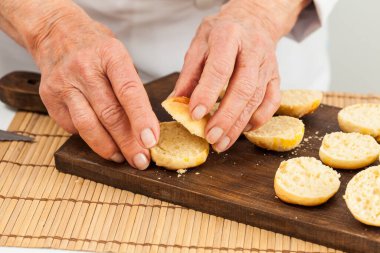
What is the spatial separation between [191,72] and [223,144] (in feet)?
0.67

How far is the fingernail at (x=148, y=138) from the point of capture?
175 cm

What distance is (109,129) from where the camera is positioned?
6.01ft

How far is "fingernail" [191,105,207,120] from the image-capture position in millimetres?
1759

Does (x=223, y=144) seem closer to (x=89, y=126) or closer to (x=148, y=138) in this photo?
(x=148, y=138)

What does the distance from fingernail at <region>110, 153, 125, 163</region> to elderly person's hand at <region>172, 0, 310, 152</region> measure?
21 cm

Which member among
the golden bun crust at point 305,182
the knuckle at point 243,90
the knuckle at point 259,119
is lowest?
the knuckle at point 259,119

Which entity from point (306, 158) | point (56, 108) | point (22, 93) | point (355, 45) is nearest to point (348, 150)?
point (306, 158)

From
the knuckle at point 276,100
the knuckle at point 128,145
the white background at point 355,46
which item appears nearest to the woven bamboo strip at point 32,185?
the knuckle at point 128,145

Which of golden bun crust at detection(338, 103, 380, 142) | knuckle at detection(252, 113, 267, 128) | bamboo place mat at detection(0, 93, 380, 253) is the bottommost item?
bamboo place mat at detection(0, 93, 380, 253)

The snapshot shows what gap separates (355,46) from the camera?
142 inches

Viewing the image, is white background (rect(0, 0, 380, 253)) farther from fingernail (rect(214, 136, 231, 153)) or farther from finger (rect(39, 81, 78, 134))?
finger (rect(39, 81, 78, 134))

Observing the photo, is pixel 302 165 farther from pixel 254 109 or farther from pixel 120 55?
pixel 120 55

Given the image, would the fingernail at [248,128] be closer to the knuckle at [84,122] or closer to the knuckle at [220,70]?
the knuckle at [220,70]

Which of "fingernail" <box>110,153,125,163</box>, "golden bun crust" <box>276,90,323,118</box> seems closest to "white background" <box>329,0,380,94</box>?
"golden bun crust" <box>276,90,323,118</box>
